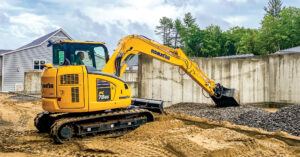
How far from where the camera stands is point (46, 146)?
5707 mm

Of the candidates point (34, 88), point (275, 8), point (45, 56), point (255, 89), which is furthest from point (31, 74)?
point (275, 8)

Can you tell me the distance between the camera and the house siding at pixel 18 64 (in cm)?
2317

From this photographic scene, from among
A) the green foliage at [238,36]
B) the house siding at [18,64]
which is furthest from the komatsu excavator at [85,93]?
the green foliage at [238,36]

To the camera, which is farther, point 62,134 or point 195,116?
point 195,116

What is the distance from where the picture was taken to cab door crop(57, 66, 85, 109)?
19.7ft

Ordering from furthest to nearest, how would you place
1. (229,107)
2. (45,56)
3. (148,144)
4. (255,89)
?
(45,56), (255,89), (229,107), (148,144)

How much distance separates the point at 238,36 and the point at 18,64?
45333mm

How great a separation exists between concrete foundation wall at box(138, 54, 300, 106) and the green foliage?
105 ft

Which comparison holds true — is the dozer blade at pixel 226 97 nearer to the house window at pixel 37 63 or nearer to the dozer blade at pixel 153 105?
the dozer blade at pixel 153 105

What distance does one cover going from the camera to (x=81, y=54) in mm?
6832

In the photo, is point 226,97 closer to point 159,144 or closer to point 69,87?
point 159,144

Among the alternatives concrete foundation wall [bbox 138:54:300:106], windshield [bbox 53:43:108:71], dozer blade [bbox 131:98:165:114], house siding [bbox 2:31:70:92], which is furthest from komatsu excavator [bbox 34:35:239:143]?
house siding [bbox 2:31:70:92]

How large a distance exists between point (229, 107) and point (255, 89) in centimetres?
425

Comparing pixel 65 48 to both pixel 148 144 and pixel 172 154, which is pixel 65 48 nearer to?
pixel 148 144
